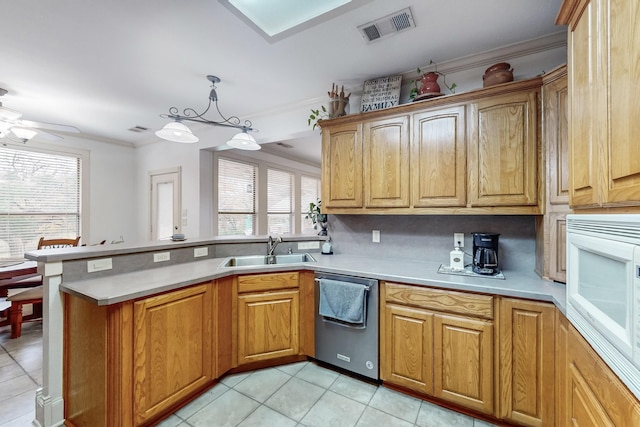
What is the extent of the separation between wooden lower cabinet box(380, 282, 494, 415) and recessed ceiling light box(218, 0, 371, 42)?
1935mm

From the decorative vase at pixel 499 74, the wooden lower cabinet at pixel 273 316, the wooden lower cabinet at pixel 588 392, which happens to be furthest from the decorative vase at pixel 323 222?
the wooden lower cabinet at pixel 588 392

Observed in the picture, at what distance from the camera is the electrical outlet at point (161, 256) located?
213cm

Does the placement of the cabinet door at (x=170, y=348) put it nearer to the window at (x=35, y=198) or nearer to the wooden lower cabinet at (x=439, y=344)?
the wooden lower cabinet at (x=439, y=344)

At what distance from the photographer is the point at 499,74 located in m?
1.96

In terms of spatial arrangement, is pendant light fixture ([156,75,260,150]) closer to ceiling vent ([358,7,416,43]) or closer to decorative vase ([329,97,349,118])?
decorative vase ([329,97,349,118])

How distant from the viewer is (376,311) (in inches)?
77.0

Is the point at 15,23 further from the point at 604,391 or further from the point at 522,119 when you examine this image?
the point at 604,391

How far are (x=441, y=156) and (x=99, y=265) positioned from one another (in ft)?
8.60

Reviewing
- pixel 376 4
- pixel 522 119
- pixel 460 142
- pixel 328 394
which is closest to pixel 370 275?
pixel 328 394

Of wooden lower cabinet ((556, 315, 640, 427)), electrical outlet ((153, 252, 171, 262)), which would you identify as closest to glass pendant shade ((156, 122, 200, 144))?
electrical outlet ((153, 252, 171, 262))

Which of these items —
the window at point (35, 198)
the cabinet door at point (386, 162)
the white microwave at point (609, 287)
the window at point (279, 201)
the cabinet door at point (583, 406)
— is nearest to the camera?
the white microwave at point (609, 287)

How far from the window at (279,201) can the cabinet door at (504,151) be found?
4434 mm

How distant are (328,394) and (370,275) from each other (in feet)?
3.03

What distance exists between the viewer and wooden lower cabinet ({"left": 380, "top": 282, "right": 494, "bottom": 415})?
163 cm
